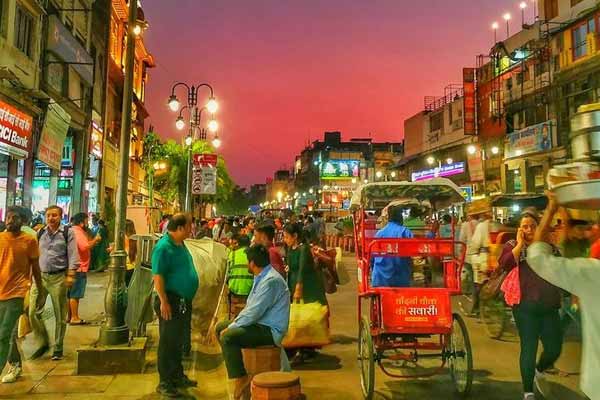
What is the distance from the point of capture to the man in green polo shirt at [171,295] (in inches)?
217

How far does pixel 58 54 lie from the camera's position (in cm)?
1797

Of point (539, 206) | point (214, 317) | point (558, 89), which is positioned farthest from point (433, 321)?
point (558, 89)

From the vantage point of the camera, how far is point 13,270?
555cm

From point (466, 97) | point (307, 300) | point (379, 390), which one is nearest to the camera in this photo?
point (379, 390)

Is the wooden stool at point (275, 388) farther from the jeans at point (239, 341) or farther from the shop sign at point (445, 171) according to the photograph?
the shop sign at point (445, 171)

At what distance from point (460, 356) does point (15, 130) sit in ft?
42.9

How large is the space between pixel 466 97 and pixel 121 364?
35.1 metres

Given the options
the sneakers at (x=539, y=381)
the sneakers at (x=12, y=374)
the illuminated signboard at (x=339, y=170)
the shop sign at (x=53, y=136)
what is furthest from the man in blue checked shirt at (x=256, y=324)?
the illuminated signboard at (x=339, y=170)

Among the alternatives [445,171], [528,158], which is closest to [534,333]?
[528,158]

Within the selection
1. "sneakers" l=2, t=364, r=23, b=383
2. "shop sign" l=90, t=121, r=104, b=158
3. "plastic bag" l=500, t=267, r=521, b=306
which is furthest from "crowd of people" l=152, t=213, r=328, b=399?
"shop sign" l=90, t=121, r=104, b=158

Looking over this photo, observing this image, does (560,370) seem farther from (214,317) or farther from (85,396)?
(85,396)

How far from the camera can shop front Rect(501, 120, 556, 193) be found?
Result: 2695 cm

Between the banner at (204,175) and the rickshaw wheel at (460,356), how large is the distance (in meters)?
11.3

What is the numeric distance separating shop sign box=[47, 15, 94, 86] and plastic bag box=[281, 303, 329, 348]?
49.8ft
